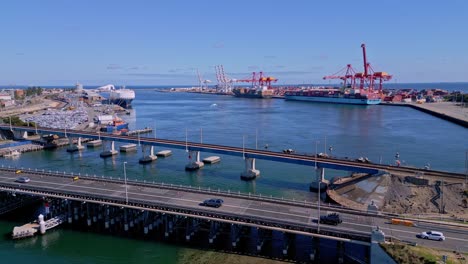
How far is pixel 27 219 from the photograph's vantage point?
4247cm

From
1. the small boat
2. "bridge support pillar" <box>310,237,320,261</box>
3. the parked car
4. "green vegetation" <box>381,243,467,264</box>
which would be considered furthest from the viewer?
the small boat

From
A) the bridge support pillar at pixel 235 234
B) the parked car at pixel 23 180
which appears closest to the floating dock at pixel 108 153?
the parked car at pixel 23 180

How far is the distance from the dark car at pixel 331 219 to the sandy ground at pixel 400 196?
420 inches

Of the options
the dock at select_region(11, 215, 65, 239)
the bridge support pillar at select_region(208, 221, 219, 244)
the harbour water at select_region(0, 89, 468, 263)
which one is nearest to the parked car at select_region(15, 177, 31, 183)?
the harbour water at select_region(0, 89, 468, 263)

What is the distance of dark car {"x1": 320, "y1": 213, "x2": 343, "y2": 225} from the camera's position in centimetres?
3309

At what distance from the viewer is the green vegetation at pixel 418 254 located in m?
26.2

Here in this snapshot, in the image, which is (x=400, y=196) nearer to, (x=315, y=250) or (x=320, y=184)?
(x=320, y=184)

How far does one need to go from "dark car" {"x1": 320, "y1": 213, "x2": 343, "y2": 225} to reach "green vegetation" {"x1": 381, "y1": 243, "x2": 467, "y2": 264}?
5395 millimetres

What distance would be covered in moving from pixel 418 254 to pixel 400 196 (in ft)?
55.6

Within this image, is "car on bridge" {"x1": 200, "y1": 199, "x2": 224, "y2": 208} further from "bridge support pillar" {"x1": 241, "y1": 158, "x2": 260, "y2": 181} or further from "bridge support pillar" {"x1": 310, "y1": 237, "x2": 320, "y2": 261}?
"bridge support pillar" {"x1": 241, "y1": 158, "x2": 260, "y2": 181}

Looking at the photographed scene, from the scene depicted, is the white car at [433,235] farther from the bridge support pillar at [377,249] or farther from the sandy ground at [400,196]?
the sandy ground at [400,196]

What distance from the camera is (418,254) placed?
1056 inches

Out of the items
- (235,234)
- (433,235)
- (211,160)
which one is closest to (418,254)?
(433,235)

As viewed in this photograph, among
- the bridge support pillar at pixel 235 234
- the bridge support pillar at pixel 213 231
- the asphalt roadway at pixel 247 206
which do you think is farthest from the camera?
the bridge support pillar at pixel 213 231
